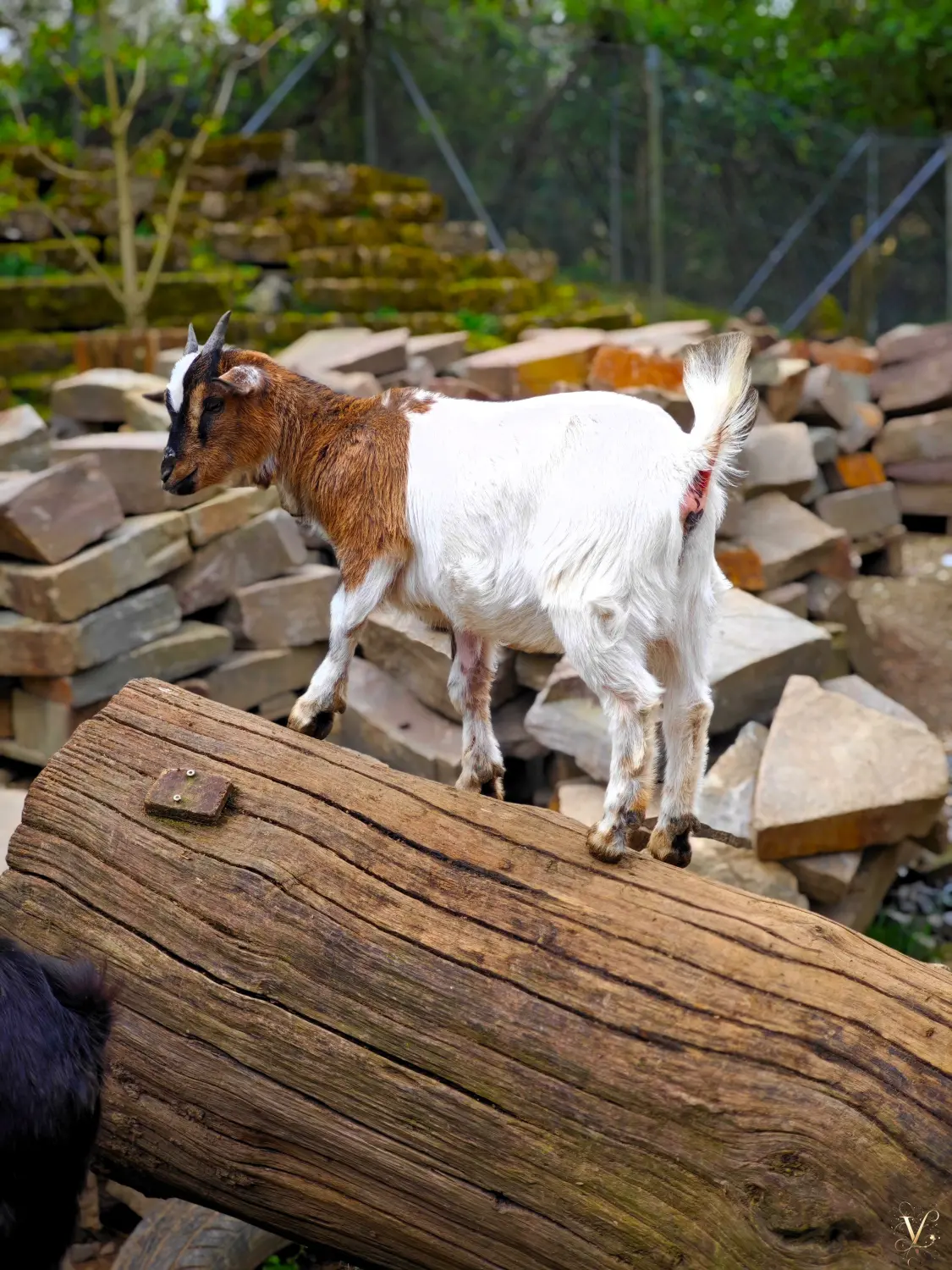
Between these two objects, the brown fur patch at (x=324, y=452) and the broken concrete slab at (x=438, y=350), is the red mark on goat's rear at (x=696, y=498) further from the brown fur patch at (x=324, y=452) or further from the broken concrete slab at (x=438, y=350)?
the broken concrete slab at (x=438, y=350)

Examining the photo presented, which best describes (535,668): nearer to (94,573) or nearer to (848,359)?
(94,573)

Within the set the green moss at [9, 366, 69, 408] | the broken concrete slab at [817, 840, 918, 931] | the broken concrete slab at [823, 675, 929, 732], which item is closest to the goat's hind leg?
the broken concrete slab at [817, 840, 918, 931]

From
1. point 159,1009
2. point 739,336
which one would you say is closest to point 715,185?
point 739,336

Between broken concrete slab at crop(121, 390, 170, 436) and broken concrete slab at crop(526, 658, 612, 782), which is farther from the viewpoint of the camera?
broken concrete slab at crop(121, 390, 170, 436)

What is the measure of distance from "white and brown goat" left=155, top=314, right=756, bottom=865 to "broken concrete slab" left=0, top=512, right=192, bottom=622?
2363 millimetres

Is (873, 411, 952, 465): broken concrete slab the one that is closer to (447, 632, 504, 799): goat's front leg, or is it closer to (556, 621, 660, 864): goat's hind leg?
(447, 632, 504, 799): goat's front leg

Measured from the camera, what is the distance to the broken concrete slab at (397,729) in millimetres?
5227

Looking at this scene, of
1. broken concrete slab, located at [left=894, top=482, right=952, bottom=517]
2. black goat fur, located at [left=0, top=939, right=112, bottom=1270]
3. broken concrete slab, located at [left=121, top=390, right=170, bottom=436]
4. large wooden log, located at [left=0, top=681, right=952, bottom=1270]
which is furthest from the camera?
broken concrete slab, located at [left=894, top=482, right=952, bottom=517]

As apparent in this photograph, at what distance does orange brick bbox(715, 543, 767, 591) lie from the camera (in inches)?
246

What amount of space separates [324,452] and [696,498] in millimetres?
948

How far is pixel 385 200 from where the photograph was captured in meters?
12.9

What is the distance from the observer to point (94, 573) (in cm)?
541

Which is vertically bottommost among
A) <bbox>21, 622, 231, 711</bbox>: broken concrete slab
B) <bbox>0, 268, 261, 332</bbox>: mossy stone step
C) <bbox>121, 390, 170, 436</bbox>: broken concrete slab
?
<bbox>21, 622, 231, 711</bbox>: broken concrete slab
